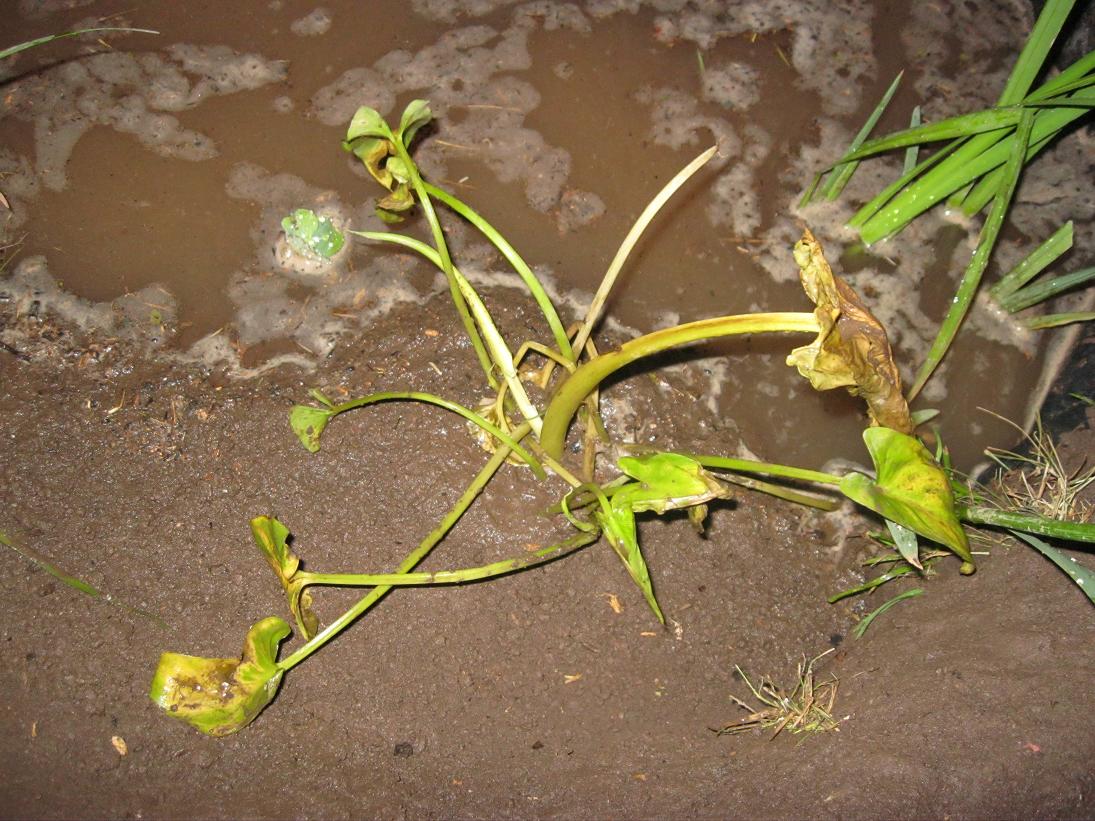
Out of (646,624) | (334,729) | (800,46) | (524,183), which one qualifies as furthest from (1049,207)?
(334,729)

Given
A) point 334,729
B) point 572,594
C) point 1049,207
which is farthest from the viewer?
point 1049,207

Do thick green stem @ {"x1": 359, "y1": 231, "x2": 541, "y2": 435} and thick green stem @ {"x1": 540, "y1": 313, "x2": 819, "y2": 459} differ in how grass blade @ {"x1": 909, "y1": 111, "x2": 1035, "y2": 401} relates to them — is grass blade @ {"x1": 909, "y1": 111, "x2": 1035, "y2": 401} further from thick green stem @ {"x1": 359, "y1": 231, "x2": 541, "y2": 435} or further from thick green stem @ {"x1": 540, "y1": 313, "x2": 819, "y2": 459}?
thick green stem @ {"x1": 359, "y1": 231, "x2": 541, "y2": 435}

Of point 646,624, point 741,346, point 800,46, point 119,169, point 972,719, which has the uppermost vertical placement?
point 800,46

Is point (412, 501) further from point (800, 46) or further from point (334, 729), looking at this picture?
point (800, 46)

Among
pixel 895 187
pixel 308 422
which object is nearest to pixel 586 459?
pixel 308 422

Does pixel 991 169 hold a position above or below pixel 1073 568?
above

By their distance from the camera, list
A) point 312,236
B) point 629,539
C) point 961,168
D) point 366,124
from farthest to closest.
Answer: point 312,236, point 961,168, point 366,124, point 629,539

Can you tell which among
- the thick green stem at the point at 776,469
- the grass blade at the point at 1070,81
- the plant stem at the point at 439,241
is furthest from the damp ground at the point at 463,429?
the grass blade at the point at 1070,81

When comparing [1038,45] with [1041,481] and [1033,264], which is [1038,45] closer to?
[1033,264]
